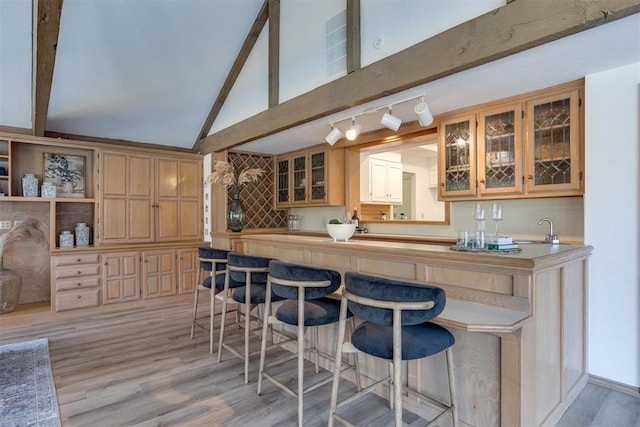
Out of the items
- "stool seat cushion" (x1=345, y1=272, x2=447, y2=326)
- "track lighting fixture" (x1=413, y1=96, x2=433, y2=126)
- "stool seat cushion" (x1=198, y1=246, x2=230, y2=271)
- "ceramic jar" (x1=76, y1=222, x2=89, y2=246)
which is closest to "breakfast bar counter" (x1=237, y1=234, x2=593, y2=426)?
"stool seat cushion" (x1=345, y1=272, x2=447, y2=326)

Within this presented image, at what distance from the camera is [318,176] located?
4.78 metres

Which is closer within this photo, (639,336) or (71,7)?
(639,336)

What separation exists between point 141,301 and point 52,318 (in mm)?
963

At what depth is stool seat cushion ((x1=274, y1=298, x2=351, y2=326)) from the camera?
206 centimetres

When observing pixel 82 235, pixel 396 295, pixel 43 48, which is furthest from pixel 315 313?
pixel 82 235

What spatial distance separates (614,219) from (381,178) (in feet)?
9.59

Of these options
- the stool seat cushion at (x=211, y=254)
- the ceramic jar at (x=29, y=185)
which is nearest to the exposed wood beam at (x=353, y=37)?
the stool seat cushion at (x=211, y=254)

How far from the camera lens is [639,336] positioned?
2.28 metres

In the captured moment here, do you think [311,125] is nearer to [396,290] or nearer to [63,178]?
[396,290]

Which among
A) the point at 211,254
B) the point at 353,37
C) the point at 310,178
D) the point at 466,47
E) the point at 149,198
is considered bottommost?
the point at 211,254

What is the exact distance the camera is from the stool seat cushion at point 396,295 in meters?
1.43

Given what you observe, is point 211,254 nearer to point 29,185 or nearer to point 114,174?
point 114,174

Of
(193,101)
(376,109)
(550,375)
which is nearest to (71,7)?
(193,101)

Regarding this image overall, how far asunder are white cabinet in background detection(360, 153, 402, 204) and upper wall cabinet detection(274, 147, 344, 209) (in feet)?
1.22
